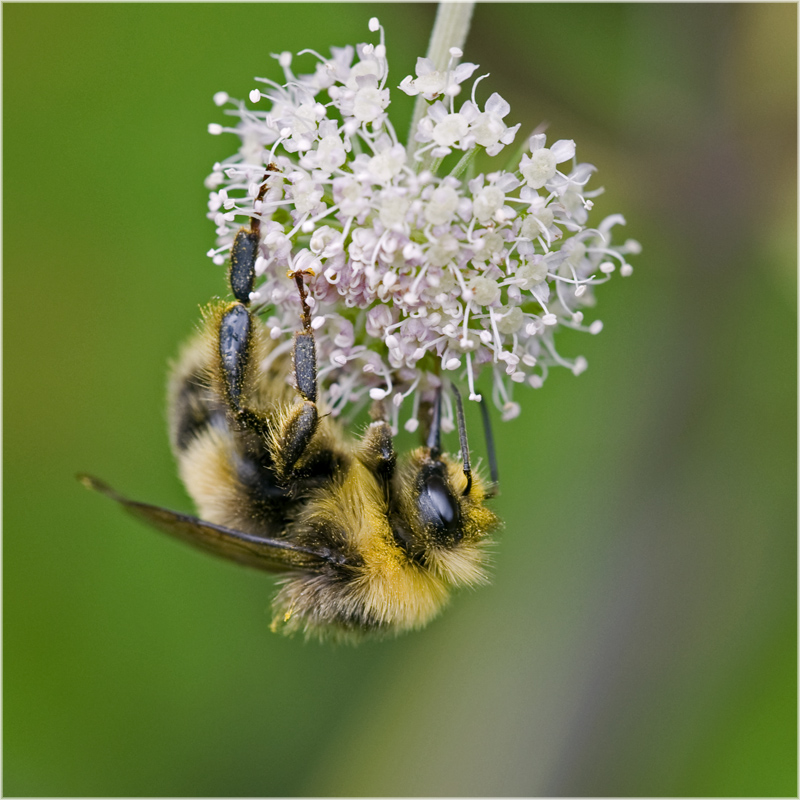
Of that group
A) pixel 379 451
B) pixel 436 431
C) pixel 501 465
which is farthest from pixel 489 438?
pixel 501 465

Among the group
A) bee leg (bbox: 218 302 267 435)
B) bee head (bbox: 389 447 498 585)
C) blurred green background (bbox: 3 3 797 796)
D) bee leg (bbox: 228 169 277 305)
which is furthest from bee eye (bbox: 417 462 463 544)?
blurred green background (bbox: 3 3 797 796)

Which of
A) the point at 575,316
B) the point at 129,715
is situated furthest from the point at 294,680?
the point at 575,316

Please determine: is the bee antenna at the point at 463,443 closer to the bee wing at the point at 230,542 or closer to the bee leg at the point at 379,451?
the bee leg at the point at 379,451

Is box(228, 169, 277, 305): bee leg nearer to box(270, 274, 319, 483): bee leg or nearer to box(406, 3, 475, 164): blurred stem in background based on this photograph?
box(270, 274, 319, 483): bee leg

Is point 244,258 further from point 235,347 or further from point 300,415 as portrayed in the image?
point 300,415

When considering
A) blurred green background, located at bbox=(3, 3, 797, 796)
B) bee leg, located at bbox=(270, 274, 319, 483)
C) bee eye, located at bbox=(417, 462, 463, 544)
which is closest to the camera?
bee leg, located at bbox=(270, 274, 319, 483)

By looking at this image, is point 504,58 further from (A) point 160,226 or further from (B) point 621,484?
(B) point 621,484
